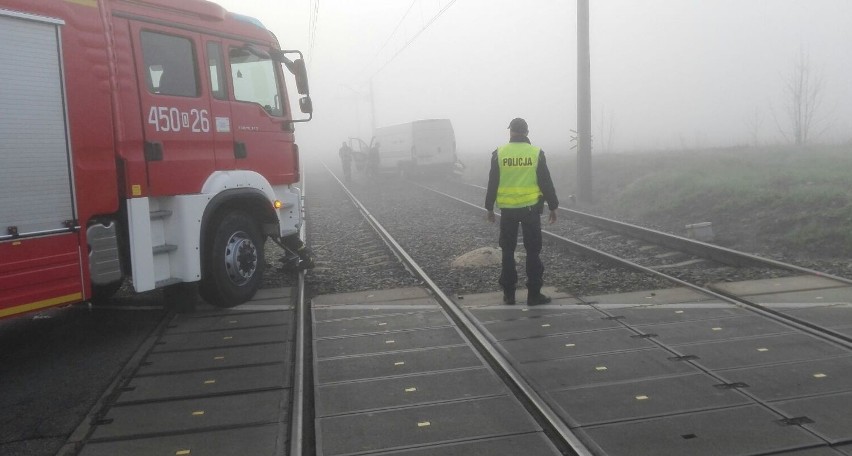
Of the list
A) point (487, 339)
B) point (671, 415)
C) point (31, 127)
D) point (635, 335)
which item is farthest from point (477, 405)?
point (31, 127)

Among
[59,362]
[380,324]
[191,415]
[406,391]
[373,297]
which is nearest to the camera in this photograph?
[191,415]

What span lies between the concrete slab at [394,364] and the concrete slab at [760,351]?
1619 millimetres

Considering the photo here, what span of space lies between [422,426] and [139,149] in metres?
3.87

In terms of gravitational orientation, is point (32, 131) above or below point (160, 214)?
above

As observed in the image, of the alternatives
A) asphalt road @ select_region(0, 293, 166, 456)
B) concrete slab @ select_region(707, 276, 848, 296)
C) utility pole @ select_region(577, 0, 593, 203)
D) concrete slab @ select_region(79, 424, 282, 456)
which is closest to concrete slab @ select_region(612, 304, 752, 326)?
concrete slab @ select_region(707, 276, 848, 296)

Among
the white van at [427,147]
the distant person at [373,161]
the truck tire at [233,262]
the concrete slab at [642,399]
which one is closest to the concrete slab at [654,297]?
the concrete slab at [642,399]

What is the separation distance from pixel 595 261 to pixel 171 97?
5578mm

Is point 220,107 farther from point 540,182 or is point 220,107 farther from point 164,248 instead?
point 540,182

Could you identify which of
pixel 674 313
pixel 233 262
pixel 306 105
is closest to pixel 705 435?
pixel 674 313

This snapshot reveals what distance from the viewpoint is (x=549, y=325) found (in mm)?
6852

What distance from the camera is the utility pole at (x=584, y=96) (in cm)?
1761

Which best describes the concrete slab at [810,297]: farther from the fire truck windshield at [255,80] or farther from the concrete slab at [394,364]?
the fire truck windshield at [255,80]

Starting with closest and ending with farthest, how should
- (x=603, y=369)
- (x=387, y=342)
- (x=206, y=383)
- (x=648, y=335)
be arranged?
(x=603, y=369) < (x=206, y=383) < (x=648, y=335) < (x=387, y=342)

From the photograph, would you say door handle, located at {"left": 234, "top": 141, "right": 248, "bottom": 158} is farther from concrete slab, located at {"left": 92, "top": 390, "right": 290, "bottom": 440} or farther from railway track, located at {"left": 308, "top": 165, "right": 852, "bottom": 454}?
concrete slab, located at {"left": 92, "top": 390, "right": 290, "bottom": 440}
